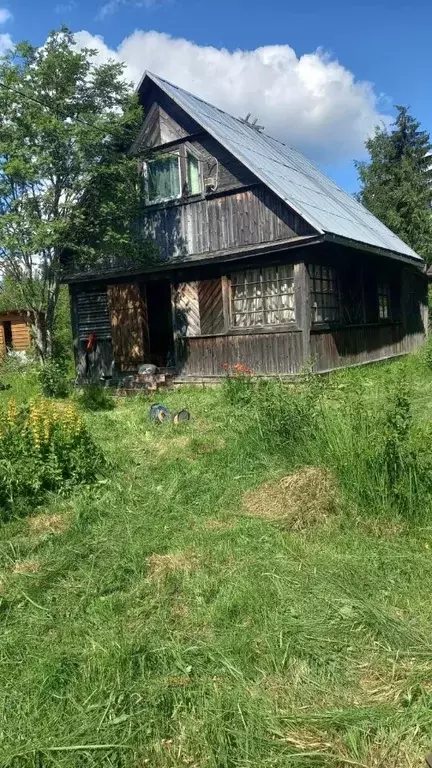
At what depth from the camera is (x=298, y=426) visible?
17.6 ft

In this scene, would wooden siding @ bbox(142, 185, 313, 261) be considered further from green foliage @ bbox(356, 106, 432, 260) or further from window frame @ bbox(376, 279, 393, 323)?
green foliage @ bbox(356, 106, 432, 260)

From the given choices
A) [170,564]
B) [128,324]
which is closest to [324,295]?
[128,324]

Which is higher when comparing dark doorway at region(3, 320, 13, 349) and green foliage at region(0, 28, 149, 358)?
green foliage at region(0, 28, 149, 358)

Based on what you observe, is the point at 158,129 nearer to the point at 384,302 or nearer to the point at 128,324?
the point at 128,324

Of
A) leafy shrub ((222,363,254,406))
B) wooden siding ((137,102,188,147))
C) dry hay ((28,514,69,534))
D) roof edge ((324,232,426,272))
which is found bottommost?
dry hay ((28,514,69,534))

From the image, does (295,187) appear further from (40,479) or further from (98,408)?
(40,479)

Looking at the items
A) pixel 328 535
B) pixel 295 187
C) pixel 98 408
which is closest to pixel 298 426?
pixel 328 535

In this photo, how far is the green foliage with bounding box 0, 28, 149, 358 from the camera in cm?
991

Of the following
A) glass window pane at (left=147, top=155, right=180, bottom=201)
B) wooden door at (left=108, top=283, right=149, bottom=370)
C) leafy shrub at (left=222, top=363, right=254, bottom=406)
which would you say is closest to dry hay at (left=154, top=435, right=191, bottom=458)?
leafy shrub at (left=222, top=363, right=254, bottom=406)

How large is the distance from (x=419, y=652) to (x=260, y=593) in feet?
3.05

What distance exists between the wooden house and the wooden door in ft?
0.08

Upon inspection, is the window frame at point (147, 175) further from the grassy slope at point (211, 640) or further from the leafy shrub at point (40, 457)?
the grassy slope at point (211, 640)

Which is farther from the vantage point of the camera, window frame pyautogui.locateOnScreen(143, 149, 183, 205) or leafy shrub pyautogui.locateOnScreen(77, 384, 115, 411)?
window frame pyautogui.locateOnScreen(143, 149, 183, 205)

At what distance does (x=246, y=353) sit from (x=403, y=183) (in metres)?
22.8
